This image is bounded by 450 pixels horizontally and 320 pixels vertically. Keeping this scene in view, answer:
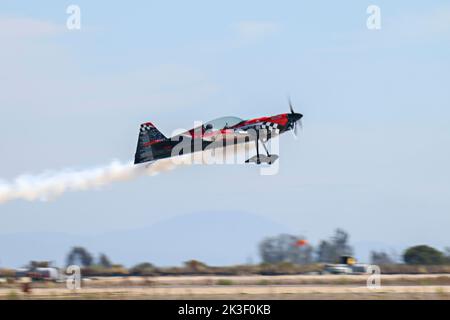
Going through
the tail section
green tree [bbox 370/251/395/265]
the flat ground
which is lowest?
the flat ground

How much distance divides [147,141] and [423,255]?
195 ft

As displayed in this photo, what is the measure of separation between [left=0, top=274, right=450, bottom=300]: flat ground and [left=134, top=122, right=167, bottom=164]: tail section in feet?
30.0

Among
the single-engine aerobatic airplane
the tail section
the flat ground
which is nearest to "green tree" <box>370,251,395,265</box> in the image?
the flat ground

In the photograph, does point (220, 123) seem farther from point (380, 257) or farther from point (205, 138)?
point (380, 257)

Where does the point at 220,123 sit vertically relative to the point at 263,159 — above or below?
above

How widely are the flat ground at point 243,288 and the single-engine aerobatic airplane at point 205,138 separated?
9302 millimetres

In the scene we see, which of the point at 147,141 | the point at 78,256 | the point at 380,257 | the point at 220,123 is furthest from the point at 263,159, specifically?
the point at 78,256

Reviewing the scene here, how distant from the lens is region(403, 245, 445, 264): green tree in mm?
117062

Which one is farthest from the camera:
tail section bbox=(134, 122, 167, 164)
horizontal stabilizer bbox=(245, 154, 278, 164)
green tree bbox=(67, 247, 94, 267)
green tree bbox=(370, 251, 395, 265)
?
green tree bbox=(67, 247, 94, 267)

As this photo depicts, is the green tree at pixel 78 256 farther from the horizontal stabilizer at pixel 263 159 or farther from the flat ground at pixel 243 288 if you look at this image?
the horizontal stabilizer at pixel 263 159

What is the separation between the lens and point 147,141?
71.9 m

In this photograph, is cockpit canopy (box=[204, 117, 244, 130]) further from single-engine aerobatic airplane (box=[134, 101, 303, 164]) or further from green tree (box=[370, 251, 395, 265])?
green tree (box=[370, 251, 395, 265])

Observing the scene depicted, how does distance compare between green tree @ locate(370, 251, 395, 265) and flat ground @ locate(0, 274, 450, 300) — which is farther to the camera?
green tree @ locate(370, 251, 395, 265)
